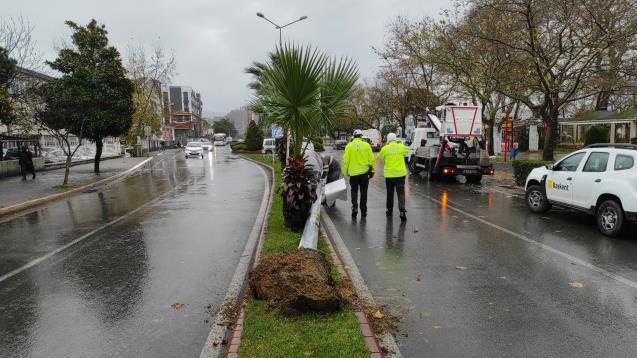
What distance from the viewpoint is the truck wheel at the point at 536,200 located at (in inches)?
401

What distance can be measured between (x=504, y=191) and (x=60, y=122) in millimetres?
18048

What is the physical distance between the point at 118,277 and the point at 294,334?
10.6 ft

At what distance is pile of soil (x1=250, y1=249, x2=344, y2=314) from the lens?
4438 millimetres

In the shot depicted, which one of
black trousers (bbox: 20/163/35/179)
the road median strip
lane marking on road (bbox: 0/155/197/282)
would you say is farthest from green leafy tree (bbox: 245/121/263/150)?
the road median strip

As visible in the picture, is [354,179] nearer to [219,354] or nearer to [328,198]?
[328,198]

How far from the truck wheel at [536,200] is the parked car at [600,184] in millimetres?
117

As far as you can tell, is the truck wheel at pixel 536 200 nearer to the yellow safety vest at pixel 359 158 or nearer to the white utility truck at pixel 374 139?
the yellow safety vest at pixel 359 158

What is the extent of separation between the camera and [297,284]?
4648 millimetres

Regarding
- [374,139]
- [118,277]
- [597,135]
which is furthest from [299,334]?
[374,139]

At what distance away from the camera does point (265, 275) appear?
198 inches

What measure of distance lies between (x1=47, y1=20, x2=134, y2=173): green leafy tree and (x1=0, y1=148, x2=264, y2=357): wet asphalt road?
32.1ft

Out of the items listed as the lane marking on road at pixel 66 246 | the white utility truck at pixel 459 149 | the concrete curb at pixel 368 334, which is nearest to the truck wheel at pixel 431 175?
the white utility truck at pixel 459 149

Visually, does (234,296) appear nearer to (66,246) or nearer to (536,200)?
(66,246)

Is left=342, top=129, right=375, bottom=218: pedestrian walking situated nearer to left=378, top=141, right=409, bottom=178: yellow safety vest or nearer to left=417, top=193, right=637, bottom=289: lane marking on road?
left=378, top=141, right=409, bottom=178: yellow safety vest
